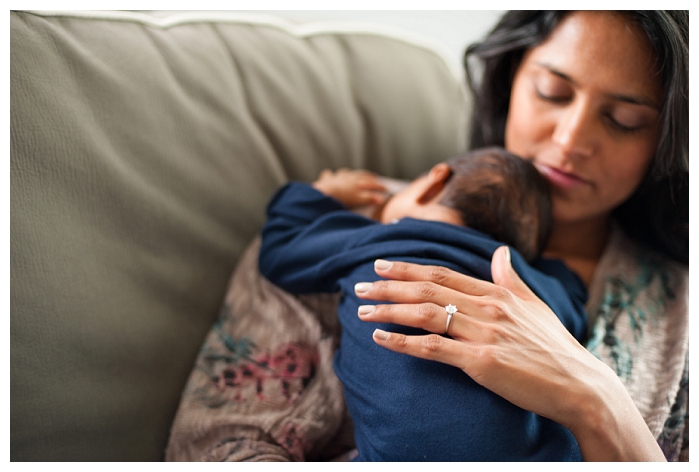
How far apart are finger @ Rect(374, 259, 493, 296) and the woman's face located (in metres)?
0.38

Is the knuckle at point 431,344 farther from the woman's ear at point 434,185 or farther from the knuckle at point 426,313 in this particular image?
the woman's ear at point 434,185

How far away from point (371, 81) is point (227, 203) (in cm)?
48

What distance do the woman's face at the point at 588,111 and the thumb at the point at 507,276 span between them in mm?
299

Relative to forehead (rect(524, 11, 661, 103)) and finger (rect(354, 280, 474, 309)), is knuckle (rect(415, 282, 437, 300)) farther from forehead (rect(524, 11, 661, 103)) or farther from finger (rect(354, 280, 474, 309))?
forehead (rect(524, 11, 661, 103))

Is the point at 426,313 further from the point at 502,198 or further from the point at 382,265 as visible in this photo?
the point at 502,198

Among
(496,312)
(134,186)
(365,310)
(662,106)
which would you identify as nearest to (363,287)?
(365,310)

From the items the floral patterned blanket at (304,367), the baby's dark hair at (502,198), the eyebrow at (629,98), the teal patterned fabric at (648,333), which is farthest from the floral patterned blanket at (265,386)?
the eyebrow at (629,98)

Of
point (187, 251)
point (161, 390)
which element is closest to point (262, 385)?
point (161, 390)

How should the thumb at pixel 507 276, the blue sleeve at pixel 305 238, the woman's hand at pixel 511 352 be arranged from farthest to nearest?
the blue sleeve at pixel 305 238, the thumb at pixel 507 276, the woman's hand at pixel 511 352

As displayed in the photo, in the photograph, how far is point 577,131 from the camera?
35.4 inches

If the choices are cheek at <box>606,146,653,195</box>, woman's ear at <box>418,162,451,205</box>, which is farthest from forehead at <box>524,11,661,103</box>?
woman's ear at <box>418,162,451,205</box>

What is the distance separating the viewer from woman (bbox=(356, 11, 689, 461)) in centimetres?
64

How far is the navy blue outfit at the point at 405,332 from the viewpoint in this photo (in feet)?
2.12
